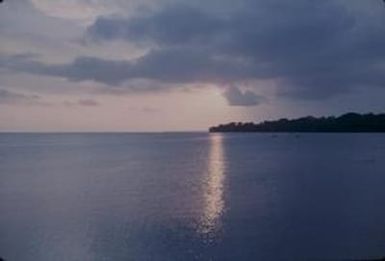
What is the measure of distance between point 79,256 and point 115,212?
22.0ft

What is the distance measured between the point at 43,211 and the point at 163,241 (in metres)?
7.88

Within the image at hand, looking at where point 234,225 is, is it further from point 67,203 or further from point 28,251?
point 67,203

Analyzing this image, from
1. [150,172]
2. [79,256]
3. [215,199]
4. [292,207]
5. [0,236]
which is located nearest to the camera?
Answer: [79,256]

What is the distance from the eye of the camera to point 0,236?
56.4 feet

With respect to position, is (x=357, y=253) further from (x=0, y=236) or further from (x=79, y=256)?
(x=0, y=236)

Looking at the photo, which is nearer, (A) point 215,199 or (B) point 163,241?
(B) point 163,241

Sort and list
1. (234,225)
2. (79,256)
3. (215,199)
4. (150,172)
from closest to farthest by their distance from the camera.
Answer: (79,256) → (234,225) → (215,199) → (150,172)

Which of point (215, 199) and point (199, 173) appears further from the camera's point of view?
point (199, 173)

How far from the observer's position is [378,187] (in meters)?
30.3

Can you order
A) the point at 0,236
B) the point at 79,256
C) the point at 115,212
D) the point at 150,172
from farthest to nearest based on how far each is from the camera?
the point at 150,172
the point at 115,212
the point at 0,236
the point at 79,256

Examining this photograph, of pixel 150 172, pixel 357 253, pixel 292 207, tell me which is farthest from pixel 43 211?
pixel 150 172

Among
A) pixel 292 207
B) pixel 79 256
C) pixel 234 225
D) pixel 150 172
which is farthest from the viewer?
pixel 150 172

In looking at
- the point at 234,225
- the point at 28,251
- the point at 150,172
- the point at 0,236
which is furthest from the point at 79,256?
the point at 150,172

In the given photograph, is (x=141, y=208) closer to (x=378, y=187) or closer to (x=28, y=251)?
(x=28, y=251)
